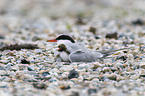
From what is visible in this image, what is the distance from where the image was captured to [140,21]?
11.0 metres

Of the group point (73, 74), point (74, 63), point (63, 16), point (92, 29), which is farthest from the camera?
point (63, 16)

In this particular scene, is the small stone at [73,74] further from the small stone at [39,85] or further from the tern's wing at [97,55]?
the tern's wing at [97,55]

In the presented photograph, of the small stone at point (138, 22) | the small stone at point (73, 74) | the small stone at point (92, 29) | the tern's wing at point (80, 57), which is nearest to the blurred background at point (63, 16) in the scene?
the small stone at point (92, 29)

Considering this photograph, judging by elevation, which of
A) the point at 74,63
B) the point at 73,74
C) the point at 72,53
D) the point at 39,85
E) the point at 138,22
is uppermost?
the point at 138,22

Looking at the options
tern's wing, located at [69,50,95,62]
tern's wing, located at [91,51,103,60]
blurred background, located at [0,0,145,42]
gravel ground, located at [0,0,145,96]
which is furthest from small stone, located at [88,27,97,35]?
tern's wing, located at [69,50,95,62]

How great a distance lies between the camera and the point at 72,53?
5.84m

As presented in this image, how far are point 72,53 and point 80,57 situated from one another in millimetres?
221

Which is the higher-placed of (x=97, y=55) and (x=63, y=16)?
(x=63, y=16)

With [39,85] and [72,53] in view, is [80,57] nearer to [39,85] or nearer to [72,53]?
[72,53]

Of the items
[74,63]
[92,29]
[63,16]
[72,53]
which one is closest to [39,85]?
[74,63]

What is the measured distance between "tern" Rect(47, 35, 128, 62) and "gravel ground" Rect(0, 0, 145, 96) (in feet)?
0.48

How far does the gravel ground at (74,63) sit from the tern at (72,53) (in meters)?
0.15

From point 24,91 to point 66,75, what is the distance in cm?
114

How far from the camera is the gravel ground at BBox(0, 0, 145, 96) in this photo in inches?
179
